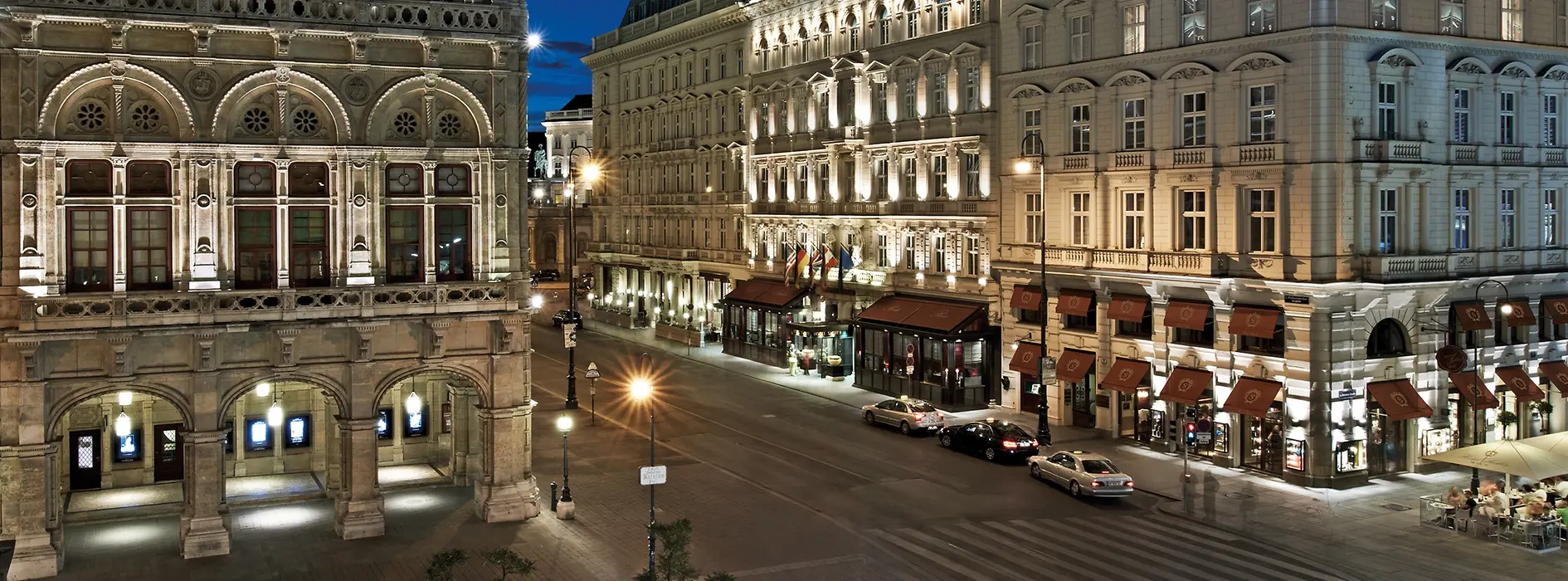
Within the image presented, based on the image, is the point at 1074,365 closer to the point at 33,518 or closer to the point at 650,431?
the point at 650,431

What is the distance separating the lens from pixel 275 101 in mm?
34562

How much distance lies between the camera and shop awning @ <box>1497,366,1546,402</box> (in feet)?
148

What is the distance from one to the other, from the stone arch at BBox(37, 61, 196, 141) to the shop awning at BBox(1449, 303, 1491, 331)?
3870 centimetres

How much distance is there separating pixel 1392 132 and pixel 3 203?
3993 cm

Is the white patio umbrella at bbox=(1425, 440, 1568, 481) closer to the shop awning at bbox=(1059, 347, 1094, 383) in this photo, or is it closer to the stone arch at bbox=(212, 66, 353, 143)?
the shop awning at bbox=(1059, 347, 1094, 383)

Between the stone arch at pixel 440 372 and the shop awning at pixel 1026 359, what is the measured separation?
23803mm

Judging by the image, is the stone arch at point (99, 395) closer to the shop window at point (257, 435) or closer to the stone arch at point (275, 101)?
the shop window at point (257, 435)

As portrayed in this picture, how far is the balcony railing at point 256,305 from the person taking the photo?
31828 mm

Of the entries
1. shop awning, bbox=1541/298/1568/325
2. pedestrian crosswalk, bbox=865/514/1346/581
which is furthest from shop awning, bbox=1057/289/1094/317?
shop awning, bbox=1541/298/1568/325

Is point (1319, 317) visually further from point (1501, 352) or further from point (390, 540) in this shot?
point (390, 540)

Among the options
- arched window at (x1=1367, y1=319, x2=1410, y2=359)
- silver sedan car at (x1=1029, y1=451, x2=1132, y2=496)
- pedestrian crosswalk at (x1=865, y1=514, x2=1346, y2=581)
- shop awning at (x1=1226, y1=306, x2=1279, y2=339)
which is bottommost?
pedestrian crosswalk at (x1=865, y1=514, x2=1346, y2=581)

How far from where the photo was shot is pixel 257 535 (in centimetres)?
3494

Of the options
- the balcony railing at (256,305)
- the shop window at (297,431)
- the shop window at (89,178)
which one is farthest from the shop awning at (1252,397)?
the shop window at (89,178)

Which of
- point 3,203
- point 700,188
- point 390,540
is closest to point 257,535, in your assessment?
point 390,540
